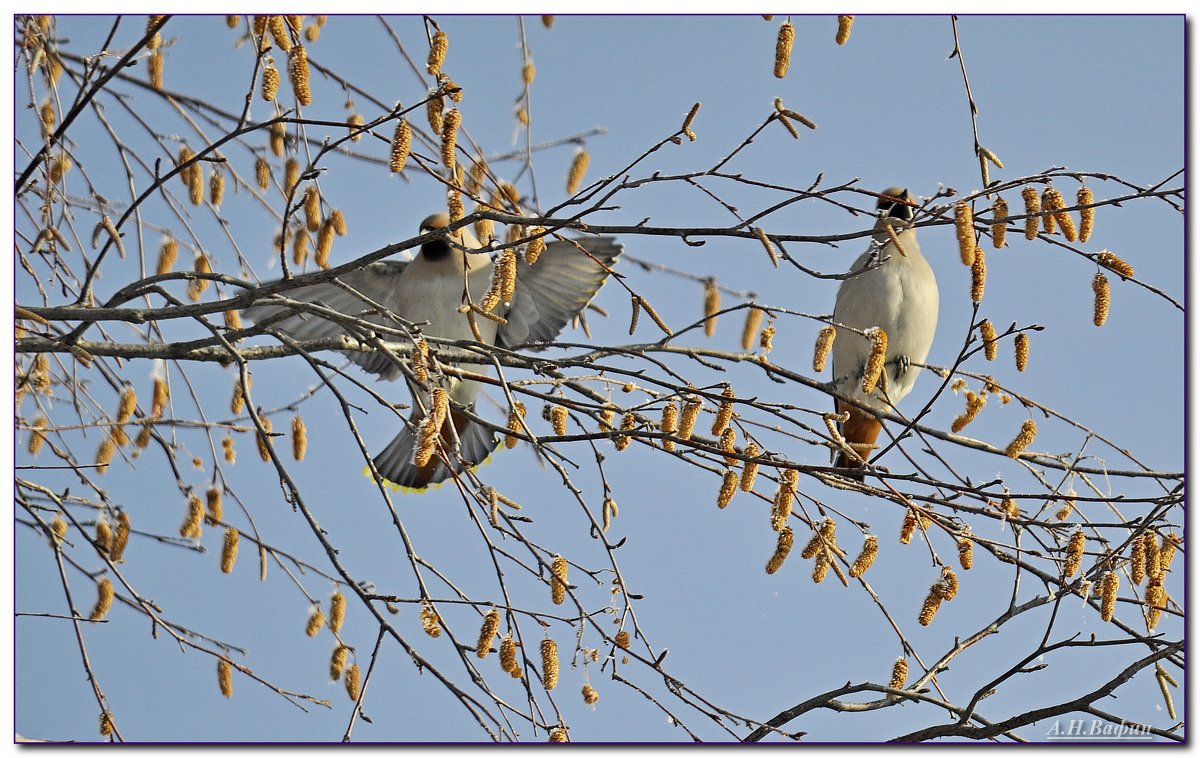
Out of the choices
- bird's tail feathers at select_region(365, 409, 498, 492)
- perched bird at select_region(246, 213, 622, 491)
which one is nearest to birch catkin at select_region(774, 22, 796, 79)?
perched bird at select_region(246, 213, 622, 491)

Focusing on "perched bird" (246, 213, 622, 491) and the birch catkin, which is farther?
"perched bird" (246, 213, 622, 491)

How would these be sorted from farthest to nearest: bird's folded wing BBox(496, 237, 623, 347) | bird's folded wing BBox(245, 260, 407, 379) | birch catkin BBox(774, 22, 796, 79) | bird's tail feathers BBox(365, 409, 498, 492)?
1. bird's tail feathers BBox(365, 409, 498, 492)
2. bird's folded wing BBox(496, 237, 623, 347)
3. bird's folded wing BBox(245, 260, 407, 379)
4. birch catkin BBox(774, 22, 796, 79)

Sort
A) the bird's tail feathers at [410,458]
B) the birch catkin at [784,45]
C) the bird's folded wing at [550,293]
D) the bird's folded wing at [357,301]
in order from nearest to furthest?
the birch catkin at [784,45], the bird's folded wing at [357,301], the bird's folded wing at [550,293], the bird's tail feathers at [410,458]

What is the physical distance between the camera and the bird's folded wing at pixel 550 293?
4992mm

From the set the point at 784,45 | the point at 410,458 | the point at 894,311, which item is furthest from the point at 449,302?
the point at 784,45

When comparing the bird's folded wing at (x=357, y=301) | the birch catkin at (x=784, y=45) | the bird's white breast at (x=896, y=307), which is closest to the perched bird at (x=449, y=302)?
the bird's folded wing at (x=357, y=301)

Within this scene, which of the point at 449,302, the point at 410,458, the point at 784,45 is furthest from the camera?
the point at 410,458

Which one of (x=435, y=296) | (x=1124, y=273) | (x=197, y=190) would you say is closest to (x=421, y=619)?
(x=197, y=190)

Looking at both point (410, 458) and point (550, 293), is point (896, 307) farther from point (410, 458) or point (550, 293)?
point (410, 458)

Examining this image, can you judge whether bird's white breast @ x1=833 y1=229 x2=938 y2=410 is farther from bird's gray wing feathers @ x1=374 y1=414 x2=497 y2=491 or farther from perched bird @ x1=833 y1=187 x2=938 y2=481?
bird's gray wing feathers @ x1=374 y1=414 x2=497 y2=491

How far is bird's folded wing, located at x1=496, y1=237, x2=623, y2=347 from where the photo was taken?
4.99 m

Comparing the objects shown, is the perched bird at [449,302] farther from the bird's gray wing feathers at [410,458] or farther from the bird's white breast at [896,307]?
the bird's white breast at [896,307]

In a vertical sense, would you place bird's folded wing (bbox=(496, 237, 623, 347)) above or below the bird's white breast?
below

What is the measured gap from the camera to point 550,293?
16.8 feet
